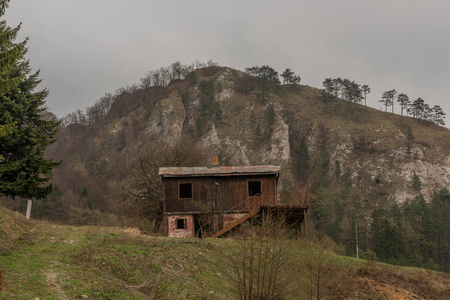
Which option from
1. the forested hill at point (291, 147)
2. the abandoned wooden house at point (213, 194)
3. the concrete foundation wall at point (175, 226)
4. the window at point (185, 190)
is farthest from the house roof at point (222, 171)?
the forested hill at point (291, 147)

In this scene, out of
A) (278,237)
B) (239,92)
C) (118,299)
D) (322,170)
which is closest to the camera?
(118,299)

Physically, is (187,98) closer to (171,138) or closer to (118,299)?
(171,138)

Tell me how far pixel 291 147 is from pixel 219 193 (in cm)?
8455

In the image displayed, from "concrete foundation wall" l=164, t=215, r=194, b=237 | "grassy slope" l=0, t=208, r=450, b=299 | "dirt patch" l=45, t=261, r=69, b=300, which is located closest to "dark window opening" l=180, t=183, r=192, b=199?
"concrete foundation wall" l=164, t=215, r=194, b=237

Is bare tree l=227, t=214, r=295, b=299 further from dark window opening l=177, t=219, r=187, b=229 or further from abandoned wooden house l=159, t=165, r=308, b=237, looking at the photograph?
dark window opening l=177, t=219, r=187, b=229

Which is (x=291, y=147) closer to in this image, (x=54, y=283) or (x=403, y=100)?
(x=403, y=100)

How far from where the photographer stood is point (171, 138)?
106438 millimetres

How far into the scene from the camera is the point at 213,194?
94.5ft

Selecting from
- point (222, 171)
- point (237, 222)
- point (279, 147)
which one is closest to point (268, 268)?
point (237, 222)

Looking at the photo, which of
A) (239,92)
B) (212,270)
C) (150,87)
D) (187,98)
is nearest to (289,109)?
(239,92)

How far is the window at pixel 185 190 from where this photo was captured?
3014 cm

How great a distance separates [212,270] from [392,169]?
89127mm

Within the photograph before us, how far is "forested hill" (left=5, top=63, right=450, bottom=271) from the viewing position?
2699 inches

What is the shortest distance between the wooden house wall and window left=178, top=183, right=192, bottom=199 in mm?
978
